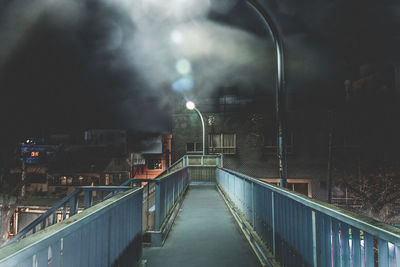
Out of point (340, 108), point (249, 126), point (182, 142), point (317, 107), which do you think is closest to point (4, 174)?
point (182, 142)

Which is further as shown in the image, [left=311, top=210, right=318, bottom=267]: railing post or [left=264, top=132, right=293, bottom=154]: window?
[left=264, top=132, right=293, bottom=154]: window

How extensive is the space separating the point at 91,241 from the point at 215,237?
437 cm

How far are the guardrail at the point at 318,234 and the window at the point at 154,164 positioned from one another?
142 feet

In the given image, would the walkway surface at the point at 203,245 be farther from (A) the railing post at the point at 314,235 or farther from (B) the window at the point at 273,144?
(B) the window at the point at 273,144

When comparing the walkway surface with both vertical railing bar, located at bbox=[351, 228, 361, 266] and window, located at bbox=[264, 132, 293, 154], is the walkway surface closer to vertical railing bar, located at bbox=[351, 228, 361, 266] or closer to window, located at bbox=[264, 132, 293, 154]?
vertical railing bar, located at bbox=[351, 228, 361, 266]

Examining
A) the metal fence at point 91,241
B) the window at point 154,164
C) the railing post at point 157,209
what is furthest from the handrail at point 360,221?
the window at point 154,164

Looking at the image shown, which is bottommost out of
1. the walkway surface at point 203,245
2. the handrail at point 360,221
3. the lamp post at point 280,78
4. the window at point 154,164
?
the window at point 154,164

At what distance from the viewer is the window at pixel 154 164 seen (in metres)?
46.3

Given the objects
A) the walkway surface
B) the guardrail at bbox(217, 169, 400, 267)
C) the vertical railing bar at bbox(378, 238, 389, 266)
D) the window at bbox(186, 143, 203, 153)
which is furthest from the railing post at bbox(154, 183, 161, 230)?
the window at bbox(186, 143, 203, 153)

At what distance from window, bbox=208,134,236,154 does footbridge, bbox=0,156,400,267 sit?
17585 millimetres

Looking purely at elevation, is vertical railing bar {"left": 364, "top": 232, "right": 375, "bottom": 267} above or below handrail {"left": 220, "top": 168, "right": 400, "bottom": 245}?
below

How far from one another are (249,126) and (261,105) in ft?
9.12

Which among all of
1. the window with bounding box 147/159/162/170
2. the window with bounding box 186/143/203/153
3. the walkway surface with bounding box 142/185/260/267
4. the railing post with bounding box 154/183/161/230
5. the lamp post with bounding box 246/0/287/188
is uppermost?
the lamp post with bounding box 246/0/287/188

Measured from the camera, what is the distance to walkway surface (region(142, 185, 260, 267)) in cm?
468
